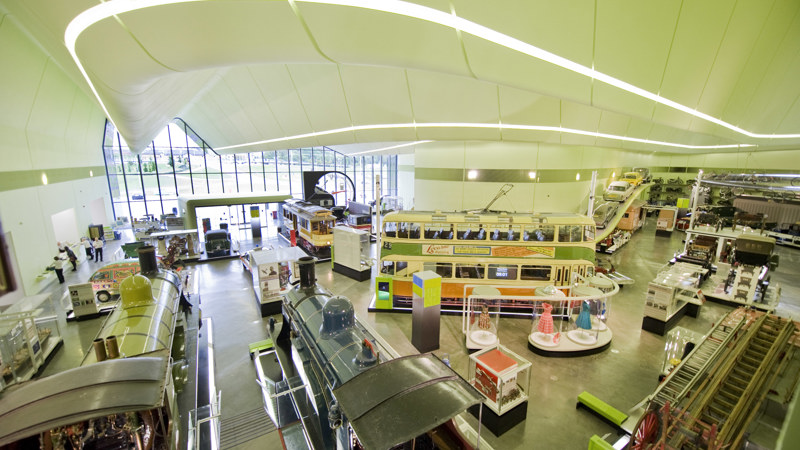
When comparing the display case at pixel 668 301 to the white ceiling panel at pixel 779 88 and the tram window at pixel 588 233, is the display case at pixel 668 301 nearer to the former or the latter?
the tram window at pixel 588 233

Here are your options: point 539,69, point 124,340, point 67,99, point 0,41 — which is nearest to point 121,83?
point 124,340

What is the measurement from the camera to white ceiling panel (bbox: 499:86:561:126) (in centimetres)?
1106

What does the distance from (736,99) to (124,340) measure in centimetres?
1684

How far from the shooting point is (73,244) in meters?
16.9

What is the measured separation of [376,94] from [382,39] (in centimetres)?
704

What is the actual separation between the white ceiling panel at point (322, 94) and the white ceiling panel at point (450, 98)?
289 centimetres

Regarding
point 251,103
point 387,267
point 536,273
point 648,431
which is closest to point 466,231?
point 536,273

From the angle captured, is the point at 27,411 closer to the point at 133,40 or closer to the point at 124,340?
the point at 124,340

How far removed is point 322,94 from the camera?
40.8 ft

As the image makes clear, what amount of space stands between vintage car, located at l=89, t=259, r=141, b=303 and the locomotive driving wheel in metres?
14.6

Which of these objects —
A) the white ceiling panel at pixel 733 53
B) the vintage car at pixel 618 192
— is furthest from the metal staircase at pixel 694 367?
the vintage car at pixel 618 192

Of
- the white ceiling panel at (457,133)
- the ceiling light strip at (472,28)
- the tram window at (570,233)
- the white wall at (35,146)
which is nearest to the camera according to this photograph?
the ceiling light strip at (472,28)

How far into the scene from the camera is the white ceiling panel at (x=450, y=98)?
34.4 ft

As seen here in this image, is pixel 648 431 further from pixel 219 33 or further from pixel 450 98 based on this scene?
pixel 450 98
